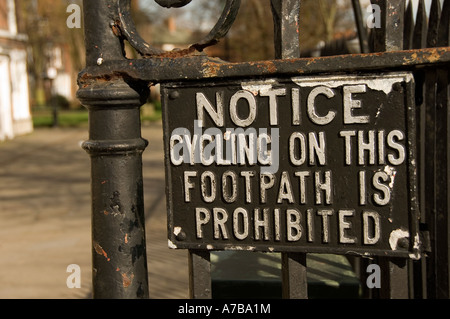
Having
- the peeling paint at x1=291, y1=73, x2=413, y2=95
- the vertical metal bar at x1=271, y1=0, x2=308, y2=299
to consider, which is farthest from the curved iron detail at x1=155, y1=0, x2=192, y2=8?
the peeling paint at x1=291, y1=73, x2=413, y2=95

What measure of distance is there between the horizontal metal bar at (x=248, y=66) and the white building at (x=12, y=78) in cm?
2036

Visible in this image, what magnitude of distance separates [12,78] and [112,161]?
23.0 meters

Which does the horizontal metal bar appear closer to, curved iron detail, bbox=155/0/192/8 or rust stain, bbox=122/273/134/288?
curved iron detail, bbox=155/0/192/8

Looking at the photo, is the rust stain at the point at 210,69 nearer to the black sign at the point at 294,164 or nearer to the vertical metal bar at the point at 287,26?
the black sign at the point at 294,164

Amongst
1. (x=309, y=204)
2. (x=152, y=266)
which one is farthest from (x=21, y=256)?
(x=309, y=204)

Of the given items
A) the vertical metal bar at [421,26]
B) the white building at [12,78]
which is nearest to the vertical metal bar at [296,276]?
the vertical metal bar at [421,26]

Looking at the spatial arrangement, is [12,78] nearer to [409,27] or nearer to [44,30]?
[44,30]

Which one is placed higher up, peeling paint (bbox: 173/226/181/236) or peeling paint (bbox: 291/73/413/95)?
peeling paint (bbox: 291/73/413/95)

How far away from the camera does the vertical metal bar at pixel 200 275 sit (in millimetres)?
1821

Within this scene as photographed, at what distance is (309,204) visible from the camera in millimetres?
1695

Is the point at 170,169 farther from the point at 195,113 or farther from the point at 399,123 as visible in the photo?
the point at 399,123

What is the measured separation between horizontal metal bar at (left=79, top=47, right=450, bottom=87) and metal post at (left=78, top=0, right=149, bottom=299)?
0.09ft

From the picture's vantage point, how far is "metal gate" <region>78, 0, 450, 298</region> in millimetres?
1607

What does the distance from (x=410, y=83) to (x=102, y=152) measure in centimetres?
94
